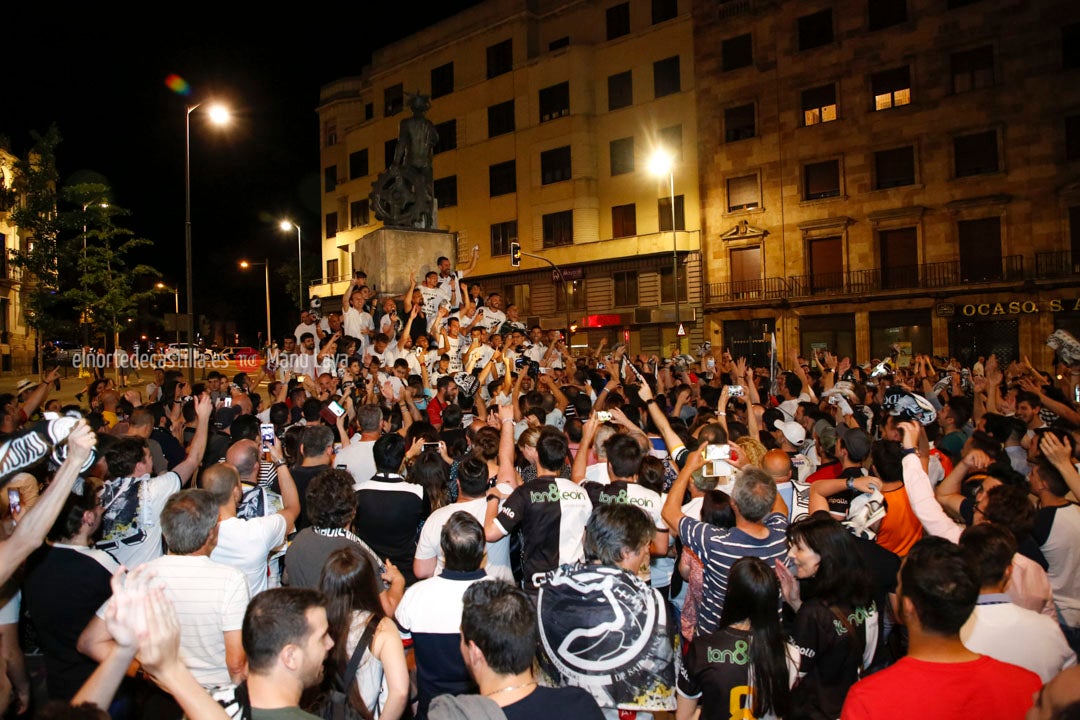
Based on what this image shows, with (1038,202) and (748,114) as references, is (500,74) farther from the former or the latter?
(1038,202)

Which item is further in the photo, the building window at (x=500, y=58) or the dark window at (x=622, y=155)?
the building window at (x=500, y=58)

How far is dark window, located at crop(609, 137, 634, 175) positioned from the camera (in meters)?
39.8

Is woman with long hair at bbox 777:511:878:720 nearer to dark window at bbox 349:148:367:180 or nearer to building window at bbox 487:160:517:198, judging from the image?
building window at bbox 487:160:517:198

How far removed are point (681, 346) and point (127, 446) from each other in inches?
1331

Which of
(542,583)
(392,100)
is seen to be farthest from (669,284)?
Answer: (542,583)

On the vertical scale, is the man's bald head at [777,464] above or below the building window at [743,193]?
below

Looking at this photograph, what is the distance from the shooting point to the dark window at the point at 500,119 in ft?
144

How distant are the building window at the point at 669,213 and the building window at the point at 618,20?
9.59m

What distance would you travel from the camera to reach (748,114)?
36406 mm

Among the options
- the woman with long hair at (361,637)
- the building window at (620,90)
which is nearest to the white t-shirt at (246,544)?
the woman with long hair at (361,637)

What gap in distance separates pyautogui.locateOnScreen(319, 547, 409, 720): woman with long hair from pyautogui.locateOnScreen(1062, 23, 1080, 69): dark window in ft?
119

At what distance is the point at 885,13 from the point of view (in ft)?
109

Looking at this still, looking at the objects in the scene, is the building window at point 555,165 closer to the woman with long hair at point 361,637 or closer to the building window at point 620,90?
the building window at point 620,90

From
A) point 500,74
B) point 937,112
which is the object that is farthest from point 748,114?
point 500,74
